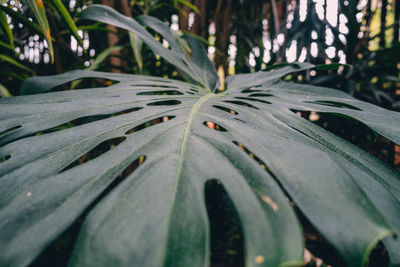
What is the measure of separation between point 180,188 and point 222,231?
1.34 meters

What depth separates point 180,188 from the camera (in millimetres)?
240

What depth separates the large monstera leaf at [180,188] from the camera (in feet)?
0.62

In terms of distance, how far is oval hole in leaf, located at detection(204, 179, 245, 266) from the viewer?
1.36 m

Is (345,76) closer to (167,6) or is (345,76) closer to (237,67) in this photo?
(237,67)

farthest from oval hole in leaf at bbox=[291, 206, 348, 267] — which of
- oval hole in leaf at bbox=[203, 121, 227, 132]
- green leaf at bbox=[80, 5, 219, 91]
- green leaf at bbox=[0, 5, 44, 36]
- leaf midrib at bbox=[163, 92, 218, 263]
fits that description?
green leaf at bbox=[0, 5, 44, 36]

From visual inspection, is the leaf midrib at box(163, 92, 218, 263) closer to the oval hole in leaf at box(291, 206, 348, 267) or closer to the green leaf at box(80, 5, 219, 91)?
the green leaf at box(80, 5, 219, 91)

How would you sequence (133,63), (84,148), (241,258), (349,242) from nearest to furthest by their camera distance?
(349,242) → (84,148) → (133,63) → (241,258)

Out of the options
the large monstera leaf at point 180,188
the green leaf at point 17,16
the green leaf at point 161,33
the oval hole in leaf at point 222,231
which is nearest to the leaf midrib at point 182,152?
the large monstera leaf at point 180,188

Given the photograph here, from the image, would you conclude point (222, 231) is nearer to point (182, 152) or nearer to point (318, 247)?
point (318, 247)

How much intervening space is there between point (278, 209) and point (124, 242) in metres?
0.12

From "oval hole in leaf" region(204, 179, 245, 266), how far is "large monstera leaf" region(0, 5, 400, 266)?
97 centimetres

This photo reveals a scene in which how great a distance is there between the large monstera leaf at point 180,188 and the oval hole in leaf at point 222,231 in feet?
3.18

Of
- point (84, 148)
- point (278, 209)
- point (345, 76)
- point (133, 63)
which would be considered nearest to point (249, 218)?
point (278, 209)

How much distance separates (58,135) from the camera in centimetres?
36
